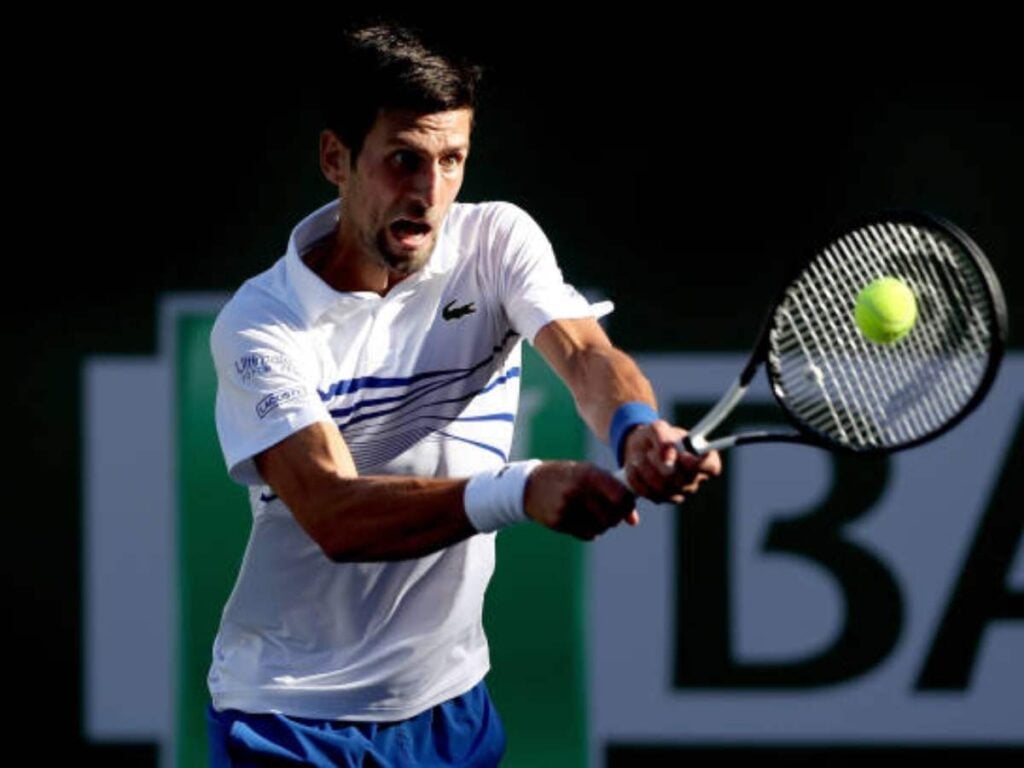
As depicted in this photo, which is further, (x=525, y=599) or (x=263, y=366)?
(x=525, y=599)

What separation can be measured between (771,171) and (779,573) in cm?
82

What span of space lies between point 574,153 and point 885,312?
1976 mm

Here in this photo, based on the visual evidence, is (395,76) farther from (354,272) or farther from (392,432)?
(392,432)

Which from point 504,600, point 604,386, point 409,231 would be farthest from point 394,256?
point 504,600

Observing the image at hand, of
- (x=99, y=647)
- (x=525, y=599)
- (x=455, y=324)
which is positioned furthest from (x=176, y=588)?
(x=455, y=324)

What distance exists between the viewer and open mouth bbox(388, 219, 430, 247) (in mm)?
4289

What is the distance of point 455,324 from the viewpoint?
14.5 feet

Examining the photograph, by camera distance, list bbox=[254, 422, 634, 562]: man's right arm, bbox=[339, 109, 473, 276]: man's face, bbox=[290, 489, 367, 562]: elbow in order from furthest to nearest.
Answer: bbox=[339, 109, 473, 276]: man's face, bbox=[290, 489, 367, 562]: elbow, bbox=[254, 422, 634, 562]: man's right arm

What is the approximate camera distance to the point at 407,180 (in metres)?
4.26

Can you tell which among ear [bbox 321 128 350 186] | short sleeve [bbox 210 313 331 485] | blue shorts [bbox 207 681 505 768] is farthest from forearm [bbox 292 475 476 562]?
ear [bbox 321 128 350 186]

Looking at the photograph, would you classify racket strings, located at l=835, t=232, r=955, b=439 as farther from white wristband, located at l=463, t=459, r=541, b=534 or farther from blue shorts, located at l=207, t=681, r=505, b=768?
blue shorts, located at l=207, t=681, r=505, b=768

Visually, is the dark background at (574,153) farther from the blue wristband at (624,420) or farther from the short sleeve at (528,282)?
the blue wristband at (624,420)

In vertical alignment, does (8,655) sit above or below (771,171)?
below

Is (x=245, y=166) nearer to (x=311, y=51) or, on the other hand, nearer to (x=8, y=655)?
(x=311, y=51)
